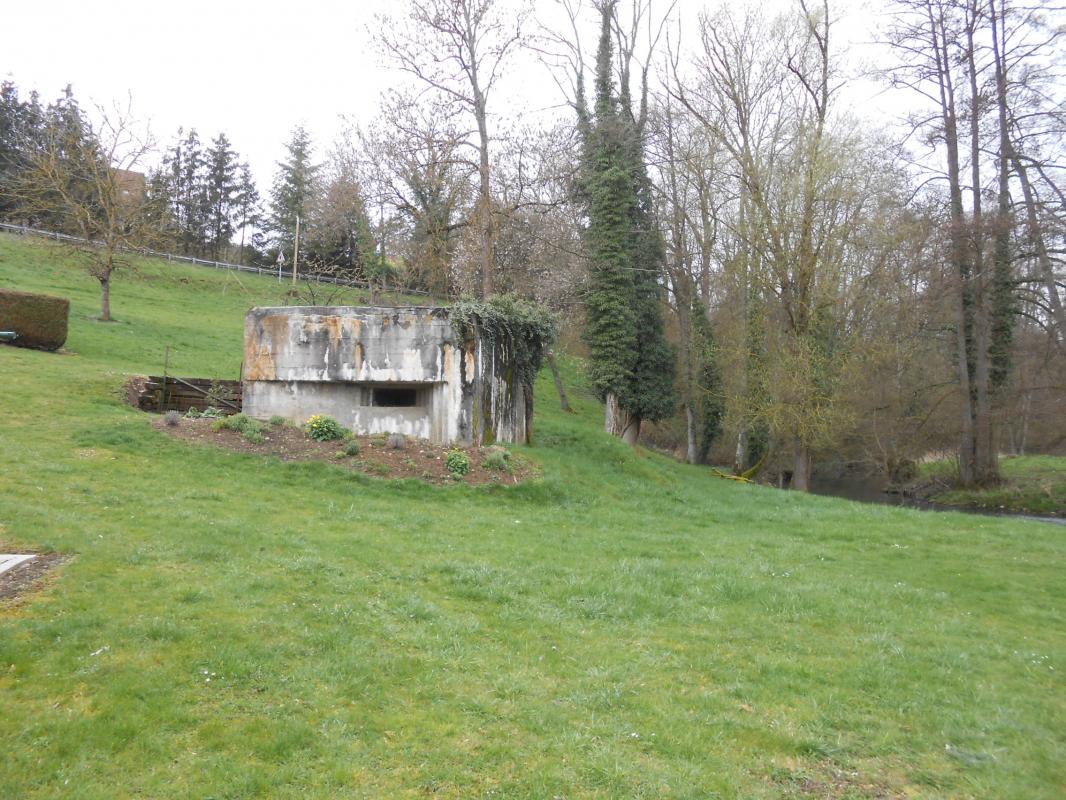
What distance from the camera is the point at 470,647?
5.97 metres

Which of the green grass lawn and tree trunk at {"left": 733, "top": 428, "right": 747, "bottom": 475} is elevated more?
tree trunk at {"left": 733, "top": 428, "right": 747, "bottom": 475}

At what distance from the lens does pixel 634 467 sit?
717 inches

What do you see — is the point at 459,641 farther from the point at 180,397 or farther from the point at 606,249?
the point at 606,249

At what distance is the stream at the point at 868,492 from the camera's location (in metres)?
25.8

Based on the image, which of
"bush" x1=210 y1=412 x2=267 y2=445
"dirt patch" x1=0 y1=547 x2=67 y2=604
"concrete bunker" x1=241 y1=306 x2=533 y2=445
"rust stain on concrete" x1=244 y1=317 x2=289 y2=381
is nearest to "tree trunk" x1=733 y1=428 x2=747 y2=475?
"concrete bunker" x1=241 y1=306 x2=533 y2=445

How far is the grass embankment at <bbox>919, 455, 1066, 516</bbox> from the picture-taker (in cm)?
2446

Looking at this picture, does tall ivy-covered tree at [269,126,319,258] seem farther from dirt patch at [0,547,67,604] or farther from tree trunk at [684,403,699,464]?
dirt patch at [0,547,67,604]

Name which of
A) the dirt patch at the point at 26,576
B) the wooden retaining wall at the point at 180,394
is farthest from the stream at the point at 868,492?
the dirt patch at the point at 26,576

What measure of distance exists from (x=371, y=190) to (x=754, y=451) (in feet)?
60.8

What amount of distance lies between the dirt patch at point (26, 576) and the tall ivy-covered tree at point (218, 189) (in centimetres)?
5263

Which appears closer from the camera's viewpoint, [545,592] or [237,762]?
[237,762]

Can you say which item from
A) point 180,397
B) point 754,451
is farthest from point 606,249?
point 180,397

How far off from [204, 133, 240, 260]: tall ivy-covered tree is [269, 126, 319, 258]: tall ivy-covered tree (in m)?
3.59

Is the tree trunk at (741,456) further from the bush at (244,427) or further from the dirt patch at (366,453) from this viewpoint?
the bush at (244,427)
